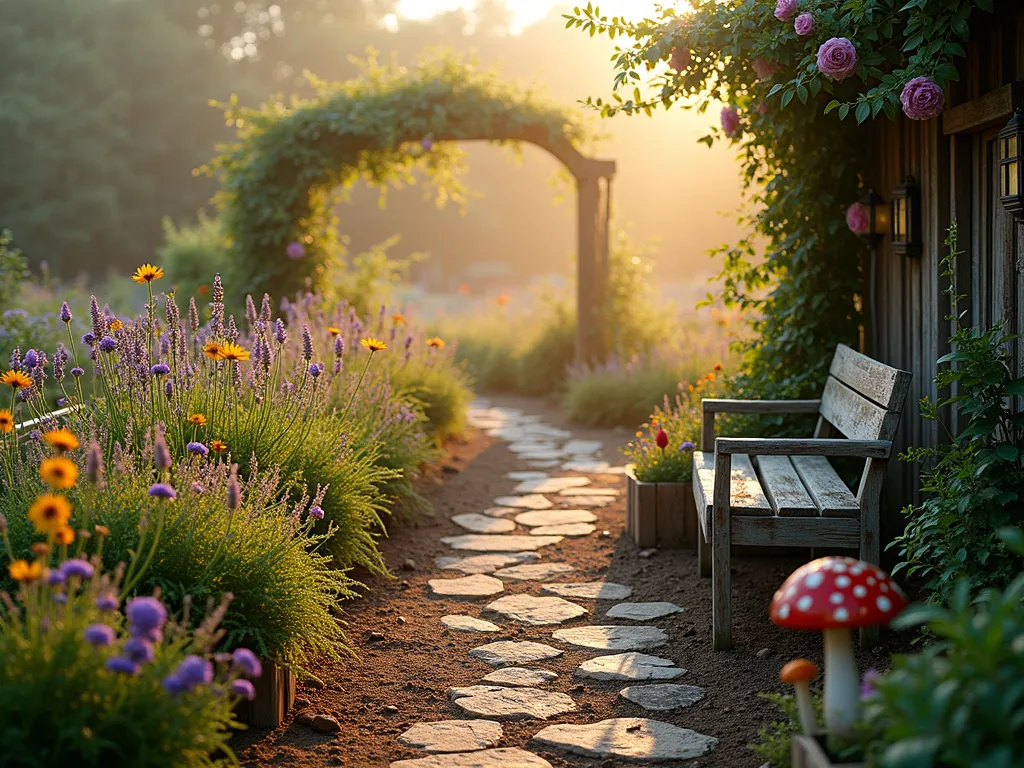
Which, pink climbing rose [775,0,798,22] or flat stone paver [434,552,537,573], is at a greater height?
pink climbing rose [775,0,798,22]

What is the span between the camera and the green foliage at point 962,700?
1660mm

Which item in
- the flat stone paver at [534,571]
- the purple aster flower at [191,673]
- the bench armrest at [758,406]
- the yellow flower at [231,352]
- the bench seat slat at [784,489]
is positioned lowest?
the flat stone paver at [534,571]

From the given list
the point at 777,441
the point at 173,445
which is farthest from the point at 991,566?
the point at 173,445

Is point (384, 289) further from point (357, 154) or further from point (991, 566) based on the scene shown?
point (991, 566)

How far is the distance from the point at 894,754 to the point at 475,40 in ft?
133

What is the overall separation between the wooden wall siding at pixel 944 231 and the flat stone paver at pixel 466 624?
1949mm

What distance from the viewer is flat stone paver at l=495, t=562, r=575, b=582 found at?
A: 4.78m

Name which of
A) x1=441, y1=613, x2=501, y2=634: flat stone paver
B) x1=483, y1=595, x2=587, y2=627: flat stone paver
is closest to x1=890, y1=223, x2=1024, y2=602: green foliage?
x1=483, y1=595, x2=587, y2=627: flat stone paver

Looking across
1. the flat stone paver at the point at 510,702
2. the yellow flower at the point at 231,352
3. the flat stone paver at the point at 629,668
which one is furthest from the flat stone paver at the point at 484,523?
the yellow flower at the point at 231,352

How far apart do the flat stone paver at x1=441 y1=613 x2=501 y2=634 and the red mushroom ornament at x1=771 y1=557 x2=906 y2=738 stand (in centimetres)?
197

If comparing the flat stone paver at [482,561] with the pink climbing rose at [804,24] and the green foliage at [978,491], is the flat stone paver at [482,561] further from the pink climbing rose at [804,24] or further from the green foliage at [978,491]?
the pink climbing rose at [804,24]

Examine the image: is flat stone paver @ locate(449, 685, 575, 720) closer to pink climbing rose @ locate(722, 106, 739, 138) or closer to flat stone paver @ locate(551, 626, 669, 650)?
flat stone paver @ locate(551, 626, 669, 650)

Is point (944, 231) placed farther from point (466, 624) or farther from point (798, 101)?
point (466, 624)

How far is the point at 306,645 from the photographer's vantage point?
363 cm
